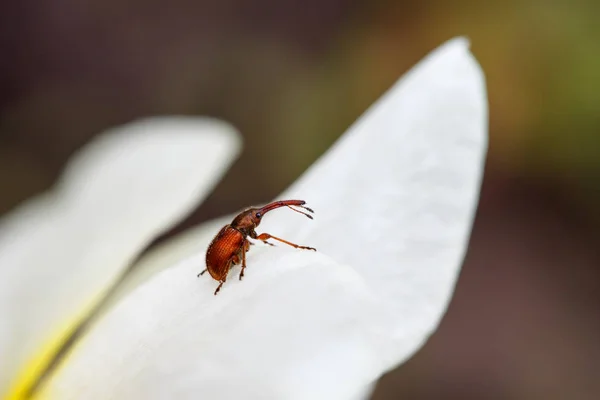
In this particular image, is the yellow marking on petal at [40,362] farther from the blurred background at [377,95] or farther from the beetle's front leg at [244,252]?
the blurred background at [377,95]

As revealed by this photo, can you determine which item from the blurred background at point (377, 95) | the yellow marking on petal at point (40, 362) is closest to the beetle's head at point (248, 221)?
the yellow marking on petal at point (40, 362)

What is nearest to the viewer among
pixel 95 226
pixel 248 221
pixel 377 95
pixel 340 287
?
pixel 340 287

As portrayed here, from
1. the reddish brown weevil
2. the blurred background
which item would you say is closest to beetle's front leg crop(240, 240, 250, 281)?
the reddish brown weevil

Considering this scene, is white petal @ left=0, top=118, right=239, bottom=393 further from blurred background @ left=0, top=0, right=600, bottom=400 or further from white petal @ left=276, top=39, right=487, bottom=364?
blurred background @ left=0, top=0, right=600, bottom=400

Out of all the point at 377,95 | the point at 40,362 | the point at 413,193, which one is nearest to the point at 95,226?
the point at 40,362

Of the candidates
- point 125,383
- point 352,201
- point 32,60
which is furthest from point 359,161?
point 32,60

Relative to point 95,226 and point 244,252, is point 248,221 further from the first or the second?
point 95,226
